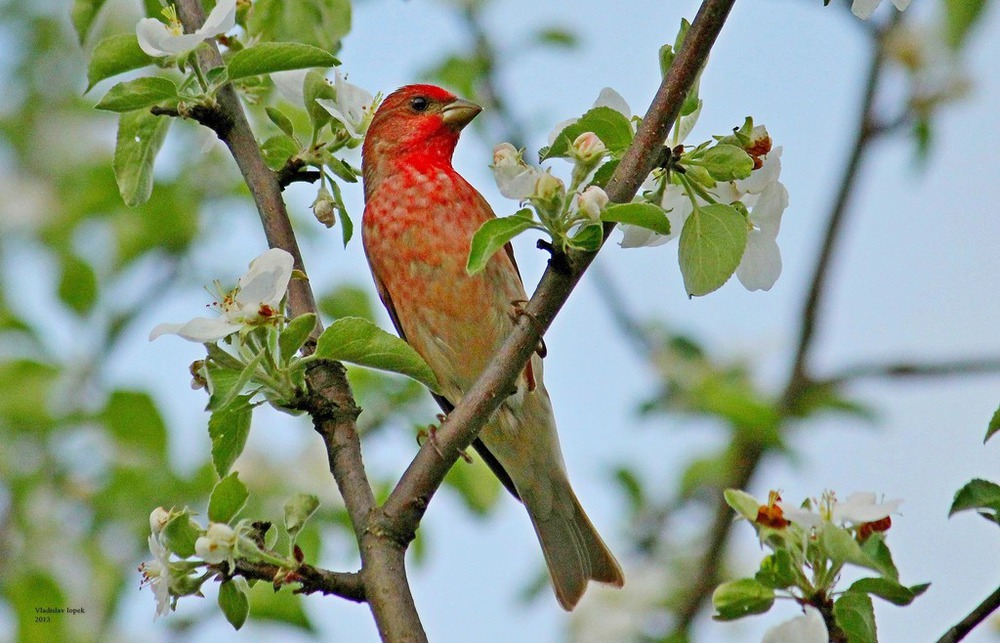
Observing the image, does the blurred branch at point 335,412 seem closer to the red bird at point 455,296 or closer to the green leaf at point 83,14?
the green leaf at point 83,14

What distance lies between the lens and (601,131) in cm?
314

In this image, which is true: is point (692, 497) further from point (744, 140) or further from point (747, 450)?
point (744, 140)

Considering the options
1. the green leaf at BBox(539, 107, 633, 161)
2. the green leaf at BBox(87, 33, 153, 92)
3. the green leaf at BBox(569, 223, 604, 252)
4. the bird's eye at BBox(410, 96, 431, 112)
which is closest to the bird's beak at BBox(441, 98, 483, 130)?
the bird's eye at BBox(410, 96, 431, 112)

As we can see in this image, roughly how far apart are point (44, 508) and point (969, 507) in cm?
567

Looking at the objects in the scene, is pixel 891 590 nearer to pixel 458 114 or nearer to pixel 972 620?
pixel 972 620

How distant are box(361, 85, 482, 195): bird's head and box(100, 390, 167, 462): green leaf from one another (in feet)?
5.51

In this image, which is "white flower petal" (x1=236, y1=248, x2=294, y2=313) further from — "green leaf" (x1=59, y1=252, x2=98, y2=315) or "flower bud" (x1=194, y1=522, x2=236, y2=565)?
"green leaf" (x1=59, y1=252, x2=98, y2=315)

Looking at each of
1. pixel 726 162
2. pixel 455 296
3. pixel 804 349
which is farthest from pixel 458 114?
pixel 726 162

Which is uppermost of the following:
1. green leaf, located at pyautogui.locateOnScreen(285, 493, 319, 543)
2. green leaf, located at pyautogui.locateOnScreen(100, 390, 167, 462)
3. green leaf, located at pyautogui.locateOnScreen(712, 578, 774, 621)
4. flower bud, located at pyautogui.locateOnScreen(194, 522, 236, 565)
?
green leaf, located at pyautogui.locateOnScreen(100, 390, 167, 462)

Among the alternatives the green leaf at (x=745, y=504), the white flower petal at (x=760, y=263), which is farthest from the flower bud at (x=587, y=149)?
the green leaf at (x=745, y=504)

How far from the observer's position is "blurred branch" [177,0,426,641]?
2.93m

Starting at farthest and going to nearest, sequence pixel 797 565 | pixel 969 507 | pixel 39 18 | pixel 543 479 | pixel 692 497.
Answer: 1. pixel 39 18
2. pixel 692 497
3. pixel 543 479
4. pixel 797 565
5. pixel 969 507

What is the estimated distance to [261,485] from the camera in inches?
292

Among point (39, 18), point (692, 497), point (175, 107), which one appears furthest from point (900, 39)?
point (39, 18)
